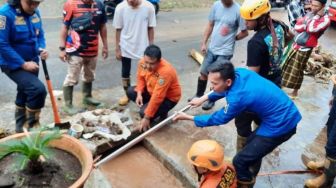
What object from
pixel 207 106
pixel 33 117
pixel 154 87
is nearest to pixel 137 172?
pixel 154 87

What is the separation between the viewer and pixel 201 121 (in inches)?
140

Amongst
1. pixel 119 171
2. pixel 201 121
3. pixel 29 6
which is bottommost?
pixel 119 171

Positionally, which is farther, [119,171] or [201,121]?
[119,171]

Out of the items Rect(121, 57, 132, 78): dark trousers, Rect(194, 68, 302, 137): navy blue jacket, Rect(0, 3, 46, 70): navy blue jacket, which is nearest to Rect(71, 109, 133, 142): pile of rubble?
Rect(121, 57, 132, 78): dark trousers

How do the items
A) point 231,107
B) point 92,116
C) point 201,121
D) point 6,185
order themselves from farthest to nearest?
point 92,116 < point 201,121 < point 231,107 < point 6,185

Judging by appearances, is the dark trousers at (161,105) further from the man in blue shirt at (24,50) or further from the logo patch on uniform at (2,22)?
the logo patch on uniform at (2,22)

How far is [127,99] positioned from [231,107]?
8.22 ft

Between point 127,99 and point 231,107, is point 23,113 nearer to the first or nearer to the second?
point 127,99

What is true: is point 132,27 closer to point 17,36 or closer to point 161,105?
point 161,105

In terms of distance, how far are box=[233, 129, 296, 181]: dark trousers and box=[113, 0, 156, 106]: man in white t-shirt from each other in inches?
93.4

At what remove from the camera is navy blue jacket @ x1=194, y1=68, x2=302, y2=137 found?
318 centimetres

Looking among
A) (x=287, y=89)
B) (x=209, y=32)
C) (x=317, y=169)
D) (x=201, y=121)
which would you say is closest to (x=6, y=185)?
(x=201, y=121)

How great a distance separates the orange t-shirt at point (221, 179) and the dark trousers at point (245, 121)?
2.63ft

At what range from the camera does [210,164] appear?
2.96 metres
